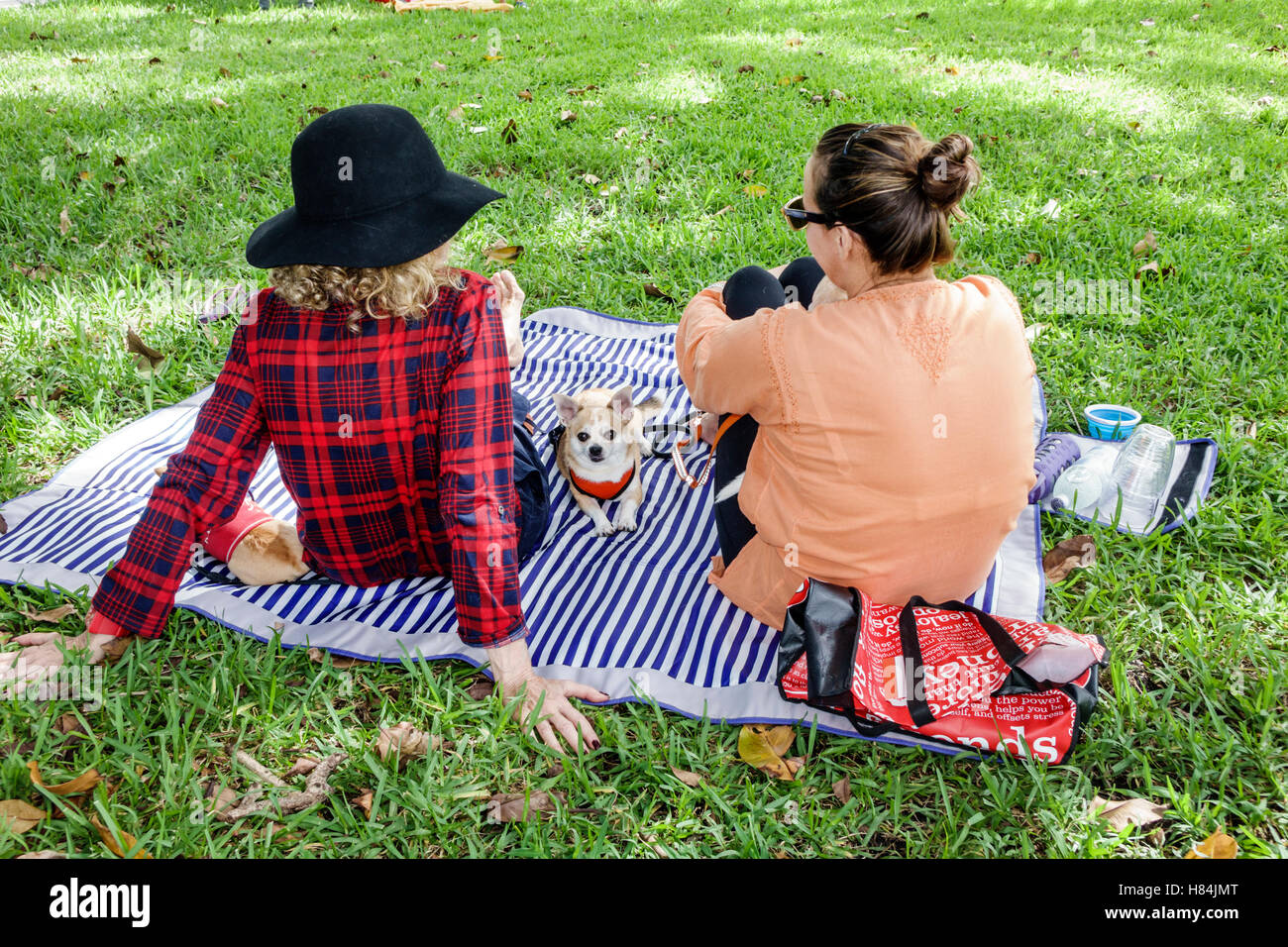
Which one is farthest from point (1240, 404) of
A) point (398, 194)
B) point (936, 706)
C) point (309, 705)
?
point (309, 705)

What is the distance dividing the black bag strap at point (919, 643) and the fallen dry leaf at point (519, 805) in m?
1.06

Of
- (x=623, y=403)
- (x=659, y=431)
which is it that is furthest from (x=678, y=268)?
(x=623, y=403)

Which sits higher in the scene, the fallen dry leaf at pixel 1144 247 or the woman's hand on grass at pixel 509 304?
the fallen dry leaf at pixel 1144 247

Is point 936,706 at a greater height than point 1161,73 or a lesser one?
lesser

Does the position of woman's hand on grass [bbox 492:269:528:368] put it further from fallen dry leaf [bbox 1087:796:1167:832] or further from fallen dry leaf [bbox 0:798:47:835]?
fallen dry leaf [bbox 1087:796:1167:832]

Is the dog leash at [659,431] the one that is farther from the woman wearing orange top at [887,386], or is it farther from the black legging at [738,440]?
the woman wearing orange top at [887,386]

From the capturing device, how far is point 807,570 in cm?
262

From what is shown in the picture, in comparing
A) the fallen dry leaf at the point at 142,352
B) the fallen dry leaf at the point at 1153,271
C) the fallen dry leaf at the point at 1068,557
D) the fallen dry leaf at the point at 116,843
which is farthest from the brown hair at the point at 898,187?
the fallen dry leaf at the point at 142,352

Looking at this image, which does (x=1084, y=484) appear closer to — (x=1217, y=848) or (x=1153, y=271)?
(x=1217, y=848)

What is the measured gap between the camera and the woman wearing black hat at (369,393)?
2178mm

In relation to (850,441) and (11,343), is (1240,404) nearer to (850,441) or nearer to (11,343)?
(850,441)

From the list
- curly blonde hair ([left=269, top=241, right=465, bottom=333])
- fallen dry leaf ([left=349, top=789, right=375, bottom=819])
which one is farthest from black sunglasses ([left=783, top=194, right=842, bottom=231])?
fallen dry leaf ([left=349, top=789, right=375, bottom=819])

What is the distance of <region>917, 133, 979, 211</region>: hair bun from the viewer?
2178mm

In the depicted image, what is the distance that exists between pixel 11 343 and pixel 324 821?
384 centimetres
